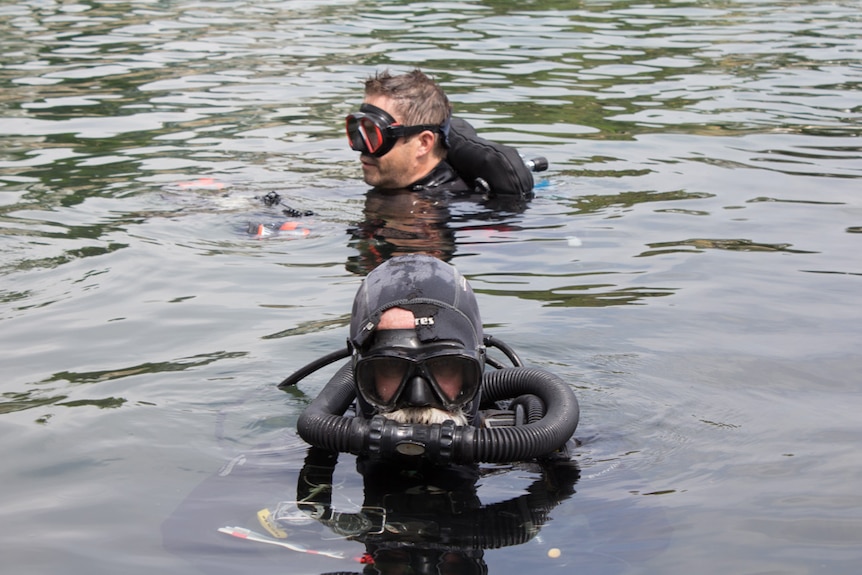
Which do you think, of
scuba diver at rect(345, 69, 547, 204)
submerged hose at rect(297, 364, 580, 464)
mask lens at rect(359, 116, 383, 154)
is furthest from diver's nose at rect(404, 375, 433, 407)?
mask lens at rect(359, 116, 383, 154)

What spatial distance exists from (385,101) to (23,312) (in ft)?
11.7

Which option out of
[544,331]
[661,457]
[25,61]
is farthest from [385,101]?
[25,61]

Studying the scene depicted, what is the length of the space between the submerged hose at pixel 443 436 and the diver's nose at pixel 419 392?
10 cm

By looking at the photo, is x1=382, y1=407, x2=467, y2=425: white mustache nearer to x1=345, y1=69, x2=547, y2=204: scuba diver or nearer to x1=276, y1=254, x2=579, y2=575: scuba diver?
x1=276, y1=254, x2=579, y2=575: scuba diver

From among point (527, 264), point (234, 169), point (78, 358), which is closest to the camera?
point (78, 358)

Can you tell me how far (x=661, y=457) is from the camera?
4.45 metres

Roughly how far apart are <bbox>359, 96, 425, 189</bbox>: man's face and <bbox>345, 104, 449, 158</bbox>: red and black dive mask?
0.06 meters

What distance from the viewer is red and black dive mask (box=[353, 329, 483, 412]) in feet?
12.5

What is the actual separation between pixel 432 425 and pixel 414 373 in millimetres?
179

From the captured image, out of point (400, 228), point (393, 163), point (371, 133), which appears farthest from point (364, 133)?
point (400, 228)

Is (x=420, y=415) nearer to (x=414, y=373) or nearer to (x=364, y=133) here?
(x=414, y=373)

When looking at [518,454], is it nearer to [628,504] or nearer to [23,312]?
[628,504]

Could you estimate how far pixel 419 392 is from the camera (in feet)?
12.5

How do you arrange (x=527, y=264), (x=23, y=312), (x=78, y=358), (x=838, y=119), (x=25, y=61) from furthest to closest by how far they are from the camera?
(x=25, y=61) < (x=838, y=119) < (x=527, y=264) < (x=23, y=312) < (x=78, y=358)
